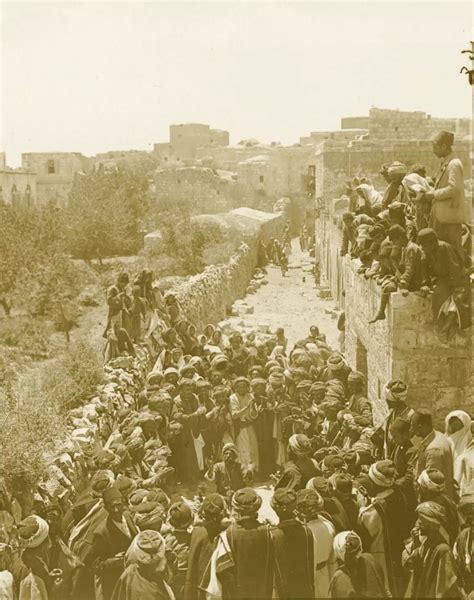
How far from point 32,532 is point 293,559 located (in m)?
1.77

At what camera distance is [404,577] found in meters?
5.09

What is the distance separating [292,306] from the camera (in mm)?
20734

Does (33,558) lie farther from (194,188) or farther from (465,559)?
(194,188)

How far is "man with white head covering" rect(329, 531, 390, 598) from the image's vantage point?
4324mm

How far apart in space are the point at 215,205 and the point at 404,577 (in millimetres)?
37359

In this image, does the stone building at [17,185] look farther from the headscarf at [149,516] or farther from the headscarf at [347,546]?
the headscarf at [347,546]

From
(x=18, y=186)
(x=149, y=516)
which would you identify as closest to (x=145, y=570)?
(x=149, y=516)

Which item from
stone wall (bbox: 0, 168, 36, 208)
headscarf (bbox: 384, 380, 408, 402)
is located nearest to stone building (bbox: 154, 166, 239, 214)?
stone wall (bbox: 0, 168, 36, 208)

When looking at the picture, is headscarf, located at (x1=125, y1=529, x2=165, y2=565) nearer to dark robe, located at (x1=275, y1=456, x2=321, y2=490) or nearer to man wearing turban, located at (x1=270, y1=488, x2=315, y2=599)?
man wearing turban, located at (x1=270, y1=488, x2=315, y2=599)

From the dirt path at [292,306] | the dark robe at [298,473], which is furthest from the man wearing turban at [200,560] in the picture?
the dirt path at [292,306]

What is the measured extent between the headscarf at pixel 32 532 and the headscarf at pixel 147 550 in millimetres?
611

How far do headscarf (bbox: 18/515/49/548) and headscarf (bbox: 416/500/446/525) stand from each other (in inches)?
99.5

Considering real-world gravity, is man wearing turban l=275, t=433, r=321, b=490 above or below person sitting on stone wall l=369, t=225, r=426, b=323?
below

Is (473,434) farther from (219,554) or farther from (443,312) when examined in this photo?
(219,554)
